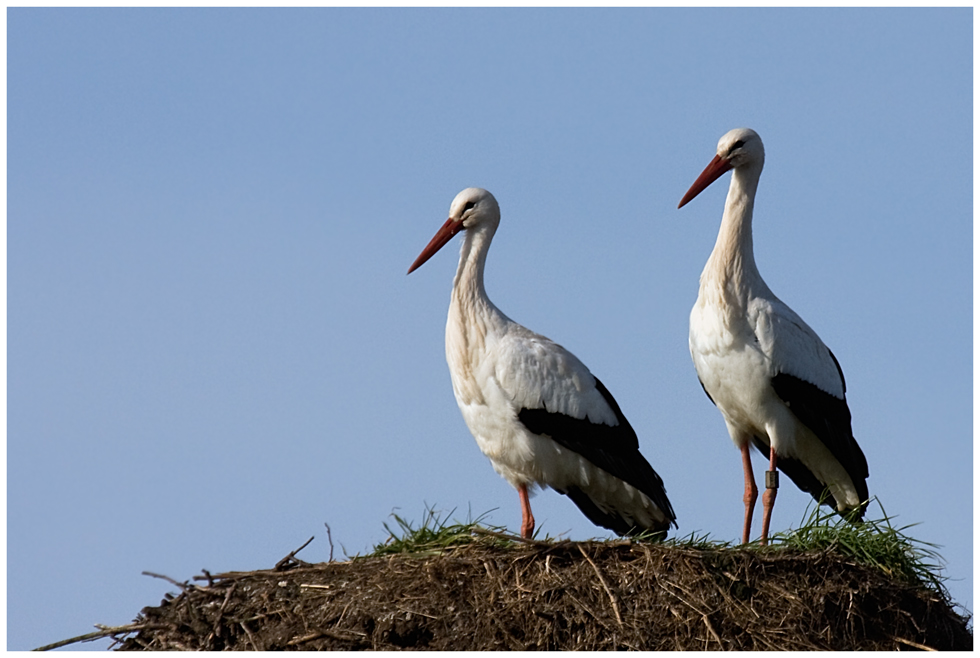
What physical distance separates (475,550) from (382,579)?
0.43 m

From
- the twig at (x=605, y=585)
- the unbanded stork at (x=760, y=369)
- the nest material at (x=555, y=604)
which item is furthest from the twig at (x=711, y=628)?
the unbanded stork at (x=760, y=369)

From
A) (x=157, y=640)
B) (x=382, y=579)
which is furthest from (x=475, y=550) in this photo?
(x=157, y=640)

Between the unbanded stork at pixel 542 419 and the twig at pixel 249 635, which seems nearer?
the twig at pixel 249 635

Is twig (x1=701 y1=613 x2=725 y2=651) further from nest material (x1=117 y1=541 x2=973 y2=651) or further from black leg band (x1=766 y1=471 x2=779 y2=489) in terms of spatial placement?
black leg band (x1=766 y1=471 x2=779 y2=489)

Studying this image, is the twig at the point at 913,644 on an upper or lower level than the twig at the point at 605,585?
lower

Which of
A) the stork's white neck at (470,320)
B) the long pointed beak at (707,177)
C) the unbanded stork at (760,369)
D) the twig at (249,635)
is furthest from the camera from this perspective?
the long pointed beak at (707,177)

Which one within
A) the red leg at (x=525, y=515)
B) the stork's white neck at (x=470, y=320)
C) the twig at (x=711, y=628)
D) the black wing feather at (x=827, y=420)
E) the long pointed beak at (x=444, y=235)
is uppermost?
the long pointed beak at (x=444, y=235)

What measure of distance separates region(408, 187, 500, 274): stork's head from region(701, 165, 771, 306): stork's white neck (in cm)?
127

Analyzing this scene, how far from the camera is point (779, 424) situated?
8242 mm

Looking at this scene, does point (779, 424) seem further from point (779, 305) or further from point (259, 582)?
point (259, 582)

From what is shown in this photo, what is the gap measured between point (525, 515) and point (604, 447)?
566 mm

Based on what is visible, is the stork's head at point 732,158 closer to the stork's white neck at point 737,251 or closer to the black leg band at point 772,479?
the stork's white neck at point 737,251

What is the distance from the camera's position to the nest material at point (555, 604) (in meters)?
6.50

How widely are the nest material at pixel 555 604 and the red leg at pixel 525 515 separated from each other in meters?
1.42
